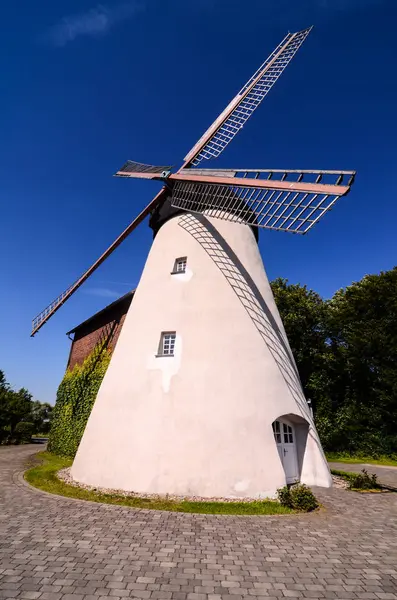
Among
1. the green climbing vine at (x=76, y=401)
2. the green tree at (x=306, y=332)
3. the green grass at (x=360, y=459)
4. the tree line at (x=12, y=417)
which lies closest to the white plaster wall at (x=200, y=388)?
the green climbing vine at (x=76, y=401)

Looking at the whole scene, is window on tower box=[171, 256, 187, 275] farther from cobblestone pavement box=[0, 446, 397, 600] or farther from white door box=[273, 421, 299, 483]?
cobblestone pavement box=[0, 446, 397, 600]

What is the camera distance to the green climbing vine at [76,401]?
630 inches

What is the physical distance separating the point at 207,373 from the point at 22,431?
24.6 m

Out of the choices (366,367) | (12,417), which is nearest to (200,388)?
(366,367)

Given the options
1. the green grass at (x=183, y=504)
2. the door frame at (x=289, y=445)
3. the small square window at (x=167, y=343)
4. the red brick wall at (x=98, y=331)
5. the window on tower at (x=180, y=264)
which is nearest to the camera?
the green grass at (x=183, y=504)

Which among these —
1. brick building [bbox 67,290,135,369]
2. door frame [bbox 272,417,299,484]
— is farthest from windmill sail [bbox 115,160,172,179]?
door frame [bbox 272,417,299,484]

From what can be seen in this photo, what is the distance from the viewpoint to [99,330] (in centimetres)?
1772

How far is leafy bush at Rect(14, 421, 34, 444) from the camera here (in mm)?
26656

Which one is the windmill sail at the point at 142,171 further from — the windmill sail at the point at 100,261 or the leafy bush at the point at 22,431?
the leafy bush at the point at 22,431

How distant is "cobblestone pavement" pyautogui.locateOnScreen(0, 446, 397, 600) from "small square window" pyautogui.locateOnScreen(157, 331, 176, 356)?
4.50 metres

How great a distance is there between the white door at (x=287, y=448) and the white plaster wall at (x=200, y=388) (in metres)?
0.45

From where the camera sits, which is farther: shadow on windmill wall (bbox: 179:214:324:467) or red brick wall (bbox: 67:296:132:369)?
red brick wall (bbox: 67:296:132:369)

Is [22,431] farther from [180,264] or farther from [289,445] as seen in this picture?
[289,445]

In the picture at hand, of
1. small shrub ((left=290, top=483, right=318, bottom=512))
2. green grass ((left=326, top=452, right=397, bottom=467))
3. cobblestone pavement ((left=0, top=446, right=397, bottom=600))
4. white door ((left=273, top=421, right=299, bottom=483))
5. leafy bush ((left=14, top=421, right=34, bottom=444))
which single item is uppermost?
leafy bush ((left=14, top=421, right=34, bottom=444))
